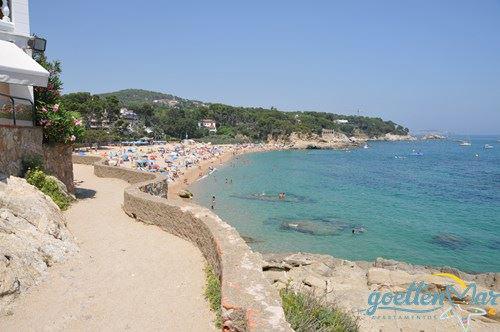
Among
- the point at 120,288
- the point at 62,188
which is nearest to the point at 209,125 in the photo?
the point at 62,188

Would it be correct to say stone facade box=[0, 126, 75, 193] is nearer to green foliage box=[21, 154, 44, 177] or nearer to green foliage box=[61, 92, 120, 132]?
green foliage box=[21, 154, 44, 177]

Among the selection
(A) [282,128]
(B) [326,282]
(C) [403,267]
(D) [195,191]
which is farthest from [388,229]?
(A) [282,128]

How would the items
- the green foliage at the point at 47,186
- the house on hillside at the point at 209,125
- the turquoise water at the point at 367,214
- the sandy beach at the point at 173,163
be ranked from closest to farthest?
the green foliage at the point at 47,186 < the turquoise water at the point at 367,214 < the sandy beach at the point at 173,163 < the house on hillside at the point at 209,125

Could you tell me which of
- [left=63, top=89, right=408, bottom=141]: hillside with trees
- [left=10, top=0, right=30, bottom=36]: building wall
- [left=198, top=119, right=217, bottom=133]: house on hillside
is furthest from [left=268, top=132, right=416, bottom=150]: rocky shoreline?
[left=10, top=0, right=30, bottom=36]: building wall

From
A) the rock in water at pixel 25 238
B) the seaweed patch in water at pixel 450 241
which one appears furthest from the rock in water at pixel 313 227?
the rock in water at pixel 25 238

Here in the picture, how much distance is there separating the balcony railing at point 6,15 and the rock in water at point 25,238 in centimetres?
525

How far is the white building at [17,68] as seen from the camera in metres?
9.48

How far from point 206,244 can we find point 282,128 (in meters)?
111

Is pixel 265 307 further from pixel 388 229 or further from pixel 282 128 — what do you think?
pixel 282 128

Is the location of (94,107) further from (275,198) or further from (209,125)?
(275,198)

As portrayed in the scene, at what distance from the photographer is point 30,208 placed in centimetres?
808

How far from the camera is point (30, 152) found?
11250mm

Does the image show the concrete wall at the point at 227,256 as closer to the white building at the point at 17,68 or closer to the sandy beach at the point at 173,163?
the white building at the point at 17,68

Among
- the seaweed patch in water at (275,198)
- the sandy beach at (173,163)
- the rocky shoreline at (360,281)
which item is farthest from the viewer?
the sandy beach at (173,163)
